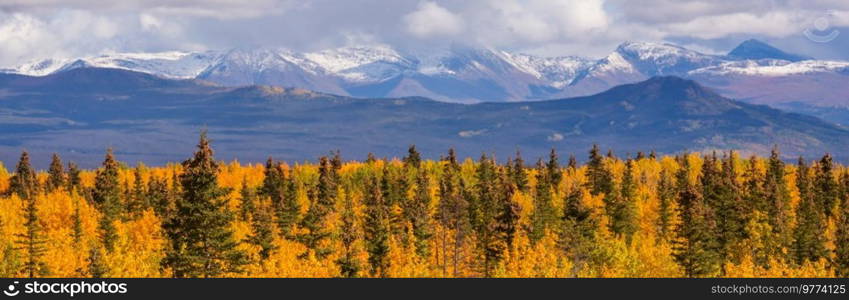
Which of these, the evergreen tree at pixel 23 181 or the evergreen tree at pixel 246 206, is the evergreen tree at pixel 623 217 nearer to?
the evergreen tree at pixel 246 206

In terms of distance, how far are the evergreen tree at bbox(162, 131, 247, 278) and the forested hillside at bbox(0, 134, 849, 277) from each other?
81 mm

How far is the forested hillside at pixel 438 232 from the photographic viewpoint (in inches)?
2670

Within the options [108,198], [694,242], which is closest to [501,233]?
[694,242]

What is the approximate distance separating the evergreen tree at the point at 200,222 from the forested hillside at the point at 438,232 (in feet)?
0.27

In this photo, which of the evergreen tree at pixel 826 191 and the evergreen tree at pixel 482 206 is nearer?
the evergreen tree at pixel 482 206

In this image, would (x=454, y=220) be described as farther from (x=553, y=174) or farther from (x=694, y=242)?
(x=553, y=174)

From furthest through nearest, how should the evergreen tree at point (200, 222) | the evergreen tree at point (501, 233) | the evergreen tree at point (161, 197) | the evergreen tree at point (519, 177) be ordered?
1. the evergreen tree at point (519, 177)
2. the evergreen tree at point (161, 197)
3. the evergreen tree at point (501, 233)
4. the evergreen tree at point (200, 222)

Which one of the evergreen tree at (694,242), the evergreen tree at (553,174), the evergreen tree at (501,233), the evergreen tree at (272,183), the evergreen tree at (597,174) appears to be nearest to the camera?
the evergreen tree at (694,242)

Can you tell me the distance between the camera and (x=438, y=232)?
11438cm

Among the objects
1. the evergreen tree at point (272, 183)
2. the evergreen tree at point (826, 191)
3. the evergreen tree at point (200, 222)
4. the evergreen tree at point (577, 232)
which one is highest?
the evergreen tree at point (272, 183)

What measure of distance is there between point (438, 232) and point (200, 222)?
5566 cm

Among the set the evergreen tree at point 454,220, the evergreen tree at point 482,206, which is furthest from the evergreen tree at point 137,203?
the evergreen tree at point 482,206
